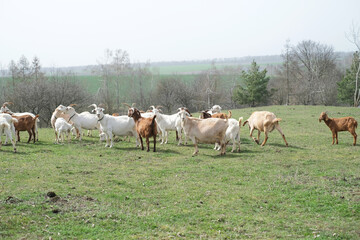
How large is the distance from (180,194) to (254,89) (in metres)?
44.4

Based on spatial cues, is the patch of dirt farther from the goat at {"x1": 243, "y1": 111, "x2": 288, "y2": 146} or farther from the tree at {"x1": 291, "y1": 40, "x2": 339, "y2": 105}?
the tree at {"x1": 291, "y1": 40, "x2": 339, "y2": 105}

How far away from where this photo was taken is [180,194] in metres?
9.13

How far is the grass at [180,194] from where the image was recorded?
685 centimetres

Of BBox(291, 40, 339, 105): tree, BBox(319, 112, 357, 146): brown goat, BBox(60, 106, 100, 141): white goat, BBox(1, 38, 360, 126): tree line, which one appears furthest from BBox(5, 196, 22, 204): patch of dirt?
BBox(291, 40, 339, 105): tree

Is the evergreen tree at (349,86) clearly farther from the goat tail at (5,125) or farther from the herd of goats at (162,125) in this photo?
the goat tail at (5,125)

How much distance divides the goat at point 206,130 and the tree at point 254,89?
38801 millimetres

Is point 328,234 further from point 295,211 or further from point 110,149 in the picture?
point 110,149

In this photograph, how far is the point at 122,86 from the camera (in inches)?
2601

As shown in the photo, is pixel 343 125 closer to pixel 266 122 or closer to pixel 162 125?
pixel 266 122

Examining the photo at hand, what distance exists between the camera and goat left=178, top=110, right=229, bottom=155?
46.0 feet

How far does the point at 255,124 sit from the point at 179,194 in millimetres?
8640

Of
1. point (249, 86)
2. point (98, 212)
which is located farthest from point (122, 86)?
point (98, 212)

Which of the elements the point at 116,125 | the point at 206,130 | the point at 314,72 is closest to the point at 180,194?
the point at 206,130

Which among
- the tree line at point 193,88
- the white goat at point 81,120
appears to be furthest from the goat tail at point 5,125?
the tree line at point 193,88
